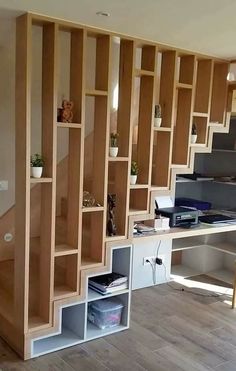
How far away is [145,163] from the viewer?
3.32 meters

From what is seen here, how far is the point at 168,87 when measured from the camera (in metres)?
3.33

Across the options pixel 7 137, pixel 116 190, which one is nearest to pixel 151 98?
pixel 116 190

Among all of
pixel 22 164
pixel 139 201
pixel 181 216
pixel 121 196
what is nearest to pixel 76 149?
pixel 22 164

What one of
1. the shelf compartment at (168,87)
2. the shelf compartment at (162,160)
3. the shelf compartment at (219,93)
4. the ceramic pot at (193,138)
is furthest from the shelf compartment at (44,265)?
the shelf compartment at (219,93)

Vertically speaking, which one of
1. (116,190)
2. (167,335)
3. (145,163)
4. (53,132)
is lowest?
(167,335)

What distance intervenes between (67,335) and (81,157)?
1428 mm

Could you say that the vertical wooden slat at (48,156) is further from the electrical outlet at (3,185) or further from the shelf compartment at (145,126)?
the electrical outlet at (3,185)

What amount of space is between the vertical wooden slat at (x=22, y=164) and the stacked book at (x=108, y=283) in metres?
0.64

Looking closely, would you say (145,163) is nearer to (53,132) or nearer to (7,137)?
(53,132)

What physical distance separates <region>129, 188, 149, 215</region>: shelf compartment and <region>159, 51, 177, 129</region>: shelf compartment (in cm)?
59

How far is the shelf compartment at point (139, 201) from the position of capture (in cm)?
333

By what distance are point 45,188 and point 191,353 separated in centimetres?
167

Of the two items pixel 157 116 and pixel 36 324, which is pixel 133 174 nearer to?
pixel 157 116

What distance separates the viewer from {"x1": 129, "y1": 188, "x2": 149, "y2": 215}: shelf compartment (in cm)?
333
